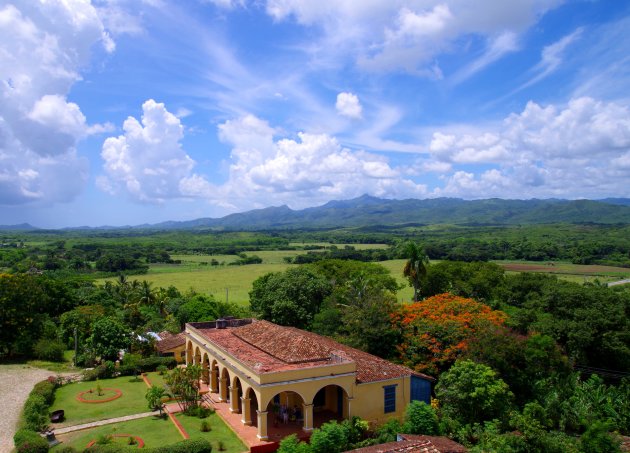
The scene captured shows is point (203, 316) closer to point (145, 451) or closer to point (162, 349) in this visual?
point (162, 349)

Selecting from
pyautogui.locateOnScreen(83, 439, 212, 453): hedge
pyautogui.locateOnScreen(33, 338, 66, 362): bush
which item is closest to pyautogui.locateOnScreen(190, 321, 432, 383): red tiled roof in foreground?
pyautogui.locateOnScreen(83, 439, 212, 453): hedge

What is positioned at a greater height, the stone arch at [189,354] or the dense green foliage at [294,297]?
the dense green foliage at [294,297]

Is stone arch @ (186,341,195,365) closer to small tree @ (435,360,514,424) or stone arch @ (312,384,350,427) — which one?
stone arch @ (312,384,350,427)

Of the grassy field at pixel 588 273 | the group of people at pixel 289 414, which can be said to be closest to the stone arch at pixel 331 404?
the group of people at pixel 289 414

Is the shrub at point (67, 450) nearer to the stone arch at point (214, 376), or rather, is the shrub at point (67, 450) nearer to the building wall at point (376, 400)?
the stone arch at point (214, 376)

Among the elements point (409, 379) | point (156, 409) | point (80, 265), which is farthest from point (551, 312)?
point (80, 265)
